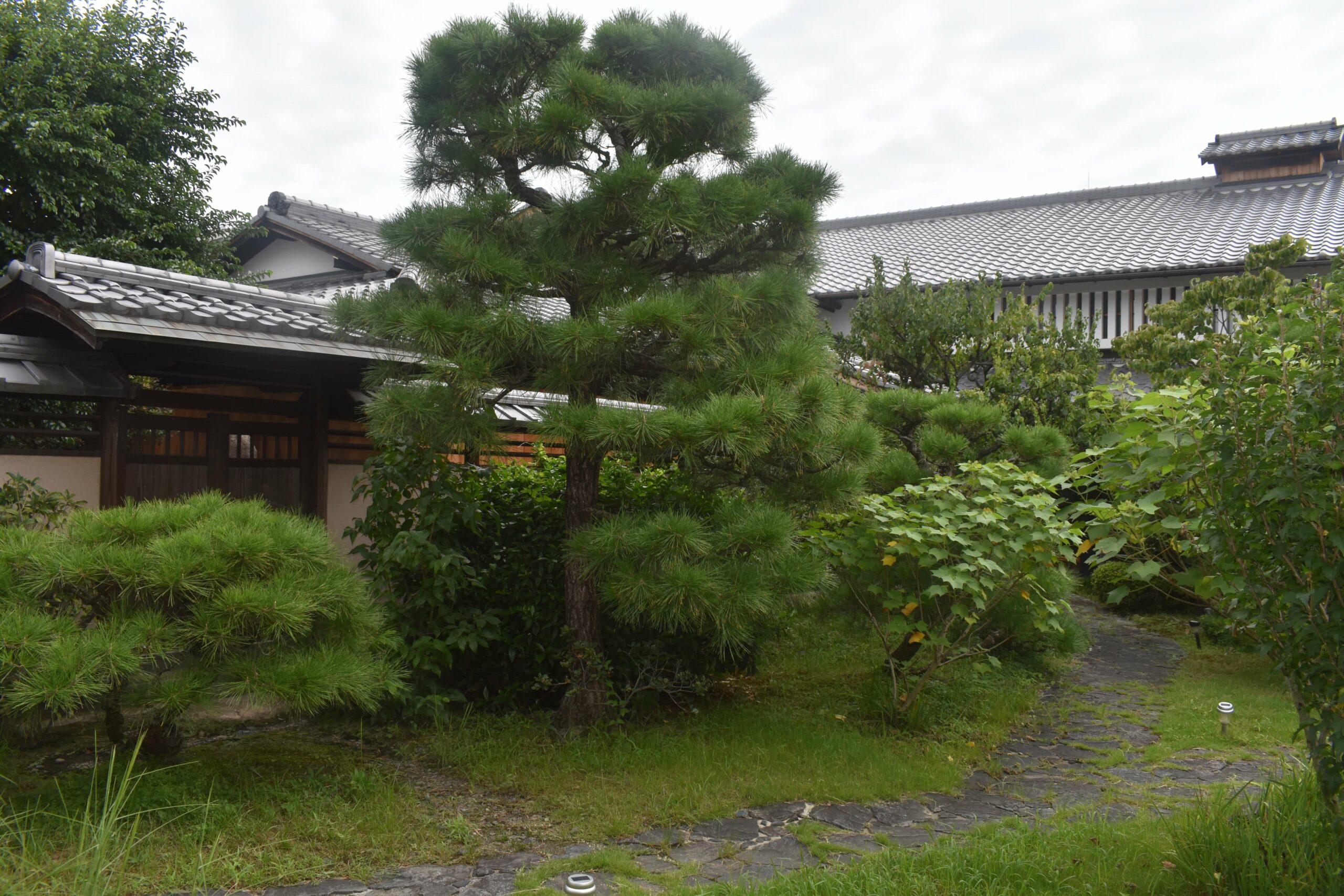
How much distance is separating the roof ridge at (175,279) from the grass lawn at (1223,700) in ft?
24.6

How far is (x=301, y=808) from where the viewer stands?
4.28 meters

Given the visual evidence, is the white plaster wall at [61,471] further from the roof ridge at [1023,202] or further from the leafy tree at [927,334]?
the roof ridge at [1023,202]

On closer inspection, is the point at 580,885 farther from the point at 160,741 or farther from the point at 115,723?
the point at 115,723

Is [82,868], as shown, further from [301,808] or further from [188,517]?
[188,517]

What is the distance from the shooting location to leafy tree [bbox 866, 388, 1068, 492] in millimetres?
7250

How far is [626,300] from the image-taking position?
5367mm

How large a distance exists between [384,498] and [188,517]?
1.56 m

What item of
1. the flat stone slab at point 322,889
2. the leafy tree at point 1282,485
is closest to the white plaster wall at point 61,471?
the flat stone slab at point 322,889

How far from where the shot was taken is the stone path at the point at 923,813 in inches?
150

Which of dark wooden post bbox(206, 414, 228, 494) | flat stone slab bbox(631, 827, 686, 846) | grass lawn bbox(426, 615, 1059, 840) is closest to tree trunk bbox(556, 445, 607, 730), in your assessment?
grass lawn bbox(426, 615, 1059, 840)

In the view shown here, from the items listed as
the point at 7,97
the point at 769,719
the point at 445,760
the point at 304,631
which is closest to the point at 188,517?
the point at 304,631

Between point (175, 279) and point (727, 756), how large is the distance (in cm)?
557

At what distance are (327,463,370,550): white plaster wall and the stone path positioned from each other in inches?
186

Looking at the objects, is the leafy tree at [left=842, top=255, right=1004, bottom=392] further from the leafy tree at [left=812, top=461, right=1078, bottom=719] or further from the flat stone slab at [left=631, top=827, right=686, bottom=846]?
the flat stone slab at [left=631, top=827, right=686, bottom=846]
